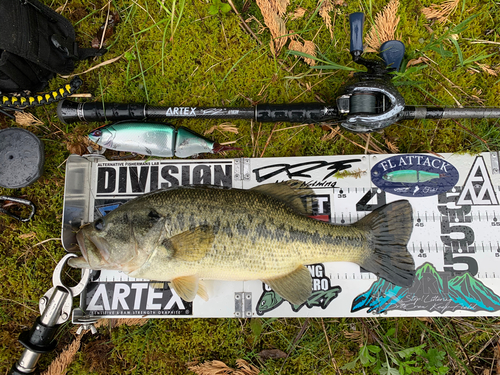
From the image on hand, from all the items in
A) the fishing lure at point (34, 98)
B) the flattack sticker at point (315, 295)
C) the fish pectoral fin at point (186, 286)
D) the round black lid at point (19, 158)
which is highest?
the fishing lure at point (34, 98)

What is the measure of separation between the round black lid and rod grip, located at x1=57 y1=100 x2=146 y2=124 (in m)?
0.44

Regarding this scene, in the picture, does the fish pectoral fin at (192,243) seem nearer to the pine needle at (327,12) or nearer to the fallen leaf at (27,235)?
the fallen leaf at (27,235)

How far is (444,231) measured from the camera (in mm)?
3109

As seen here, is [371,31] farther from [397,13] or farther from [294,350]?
Answer: [294,350]

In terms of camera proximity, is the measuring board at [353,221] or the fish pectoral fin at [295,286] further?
the measuring board at [353,221]

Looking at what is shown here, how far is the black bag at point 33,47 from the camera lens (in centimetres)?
276

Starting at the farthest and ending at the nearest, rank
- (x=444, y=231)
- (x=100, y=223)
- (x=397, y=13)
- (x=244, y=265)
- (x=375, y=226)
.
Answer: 1. (x=397, y=13)
2. (x=444, y=231)
3. (x=375, y=226)
4. (x=244, y=265)
5. (x=100, y=223)

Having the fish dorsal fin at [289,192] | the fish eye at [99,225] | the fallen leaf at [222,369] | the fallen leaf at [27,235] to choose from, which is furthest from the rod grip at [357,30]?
the fallen leaf at [27,235]

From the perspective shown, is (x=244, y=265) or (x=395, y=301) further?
(x=395, y=301)

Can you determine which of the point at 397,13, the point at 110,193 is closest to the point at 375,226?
the point at 397,13

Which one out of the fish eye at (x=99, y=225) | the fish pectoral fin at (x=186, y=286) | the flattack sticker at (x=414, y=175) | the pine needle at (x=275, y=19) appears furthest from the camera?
the pine needle at (x=275, y=19)

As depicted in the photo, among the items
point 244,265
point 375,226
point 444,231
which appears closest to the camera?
point 244,265

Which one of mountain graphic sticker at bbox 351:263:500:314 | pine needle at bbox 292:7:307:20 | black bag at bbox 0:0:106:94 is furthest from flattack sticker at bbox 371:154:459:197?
black bag at bbox 0:0:106:94

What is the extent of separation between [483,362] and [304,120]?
10.5ft
